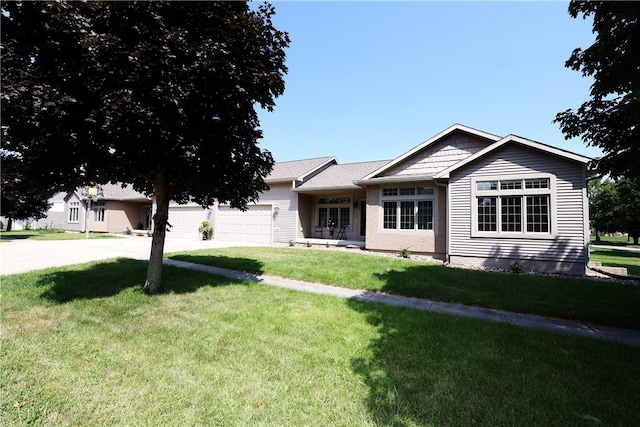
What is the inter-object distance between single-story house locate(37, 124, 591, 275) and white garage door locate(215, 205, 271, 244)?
7cm

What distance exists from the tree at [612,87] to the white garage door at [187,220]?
20.6 m

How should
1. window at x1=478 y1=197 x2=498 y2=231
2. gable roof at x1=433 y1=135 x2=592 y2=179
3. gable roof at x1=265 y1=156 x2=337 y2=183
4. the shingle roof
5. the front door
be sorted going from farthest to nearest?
the shingle roof, gable roof at x1=265 y1=156 x2=337 y2=183, the front door, window at x1=478 y1=197 x2=498 y2=231, gable roof at x1=433 y1=135 x2=592 y2=179

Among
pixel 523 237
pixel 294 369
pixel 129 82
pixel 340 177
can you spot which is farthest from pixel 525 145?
pixel 129 82

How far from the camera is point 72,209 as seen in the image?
30.4 m

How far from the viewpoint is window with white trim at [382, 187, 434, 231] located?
13.0 m

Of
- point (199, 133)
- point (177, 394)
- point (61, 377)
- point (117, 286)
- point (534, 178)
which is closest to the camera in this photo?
point (177, 394)

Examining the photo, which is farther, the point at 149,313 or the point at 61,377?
the point at 149,313

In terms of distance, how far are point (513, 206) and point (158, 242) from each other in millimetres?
11887

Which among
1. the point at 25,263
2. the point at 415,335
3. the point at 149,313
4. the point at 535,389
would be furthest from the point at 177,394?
the point at 25,263

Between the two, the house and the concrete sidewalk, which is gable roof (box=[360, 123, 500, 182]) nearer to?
the house

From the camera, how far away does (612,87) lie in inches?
181

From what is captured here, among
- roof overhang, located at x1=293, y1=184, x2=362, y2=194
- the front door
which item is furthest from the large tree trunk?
the front door

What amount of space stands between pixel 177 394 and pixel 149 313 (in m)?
2.89

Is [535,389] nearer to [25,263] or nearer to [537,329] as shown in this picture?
[537,329]
